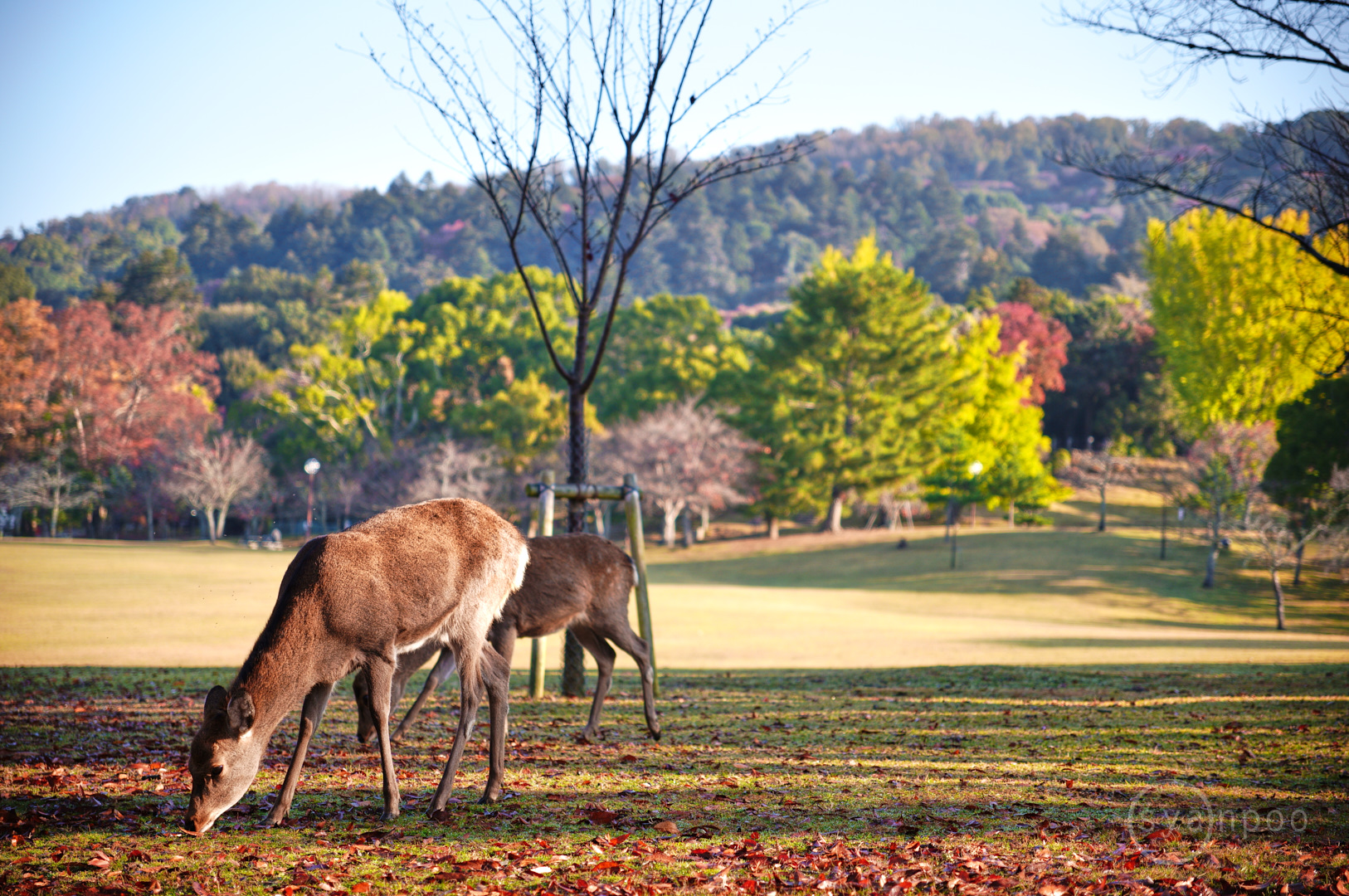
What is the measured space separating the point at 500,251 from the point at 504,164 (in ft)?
409

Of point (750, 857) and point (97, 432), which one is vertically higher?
point (97, 432)

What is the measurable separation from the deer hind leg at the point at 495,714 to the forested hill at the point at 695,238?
87.5 metres

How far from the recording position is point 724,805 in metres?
5.94

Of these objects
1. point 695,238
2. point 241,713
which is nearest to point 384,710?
point 241,713

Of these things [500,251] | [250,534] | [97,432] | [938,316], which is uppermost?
[500,251]

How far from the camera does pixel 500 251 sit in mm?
131625

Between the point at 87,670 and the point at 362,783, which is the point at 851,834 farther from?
the point at 87,670

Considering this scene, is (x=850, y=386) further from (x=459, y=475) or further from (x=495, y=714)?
(x=495, y=714)

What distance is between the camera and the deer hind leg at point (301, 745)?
523 cm

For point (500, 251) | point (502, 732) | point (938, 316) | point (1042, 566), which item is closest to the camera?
point (502, 732)

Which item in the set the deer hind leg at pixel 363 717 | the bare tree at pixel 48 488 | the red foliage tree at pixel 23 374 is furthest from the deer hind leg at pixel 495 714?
the red foliage tree at pixel 23 374

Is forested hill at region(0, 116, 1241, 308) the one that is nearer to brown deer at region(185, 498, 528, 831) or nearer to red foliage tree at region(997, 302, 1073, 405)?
red foliage tree at region(997, 302, 1073, 405)

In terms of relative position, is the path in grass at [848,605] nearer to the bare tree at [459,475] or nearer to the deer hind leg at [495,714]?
the deer hind leg at [495,714]

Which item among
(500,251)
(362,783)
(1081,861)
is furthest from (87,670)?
(500,251)
